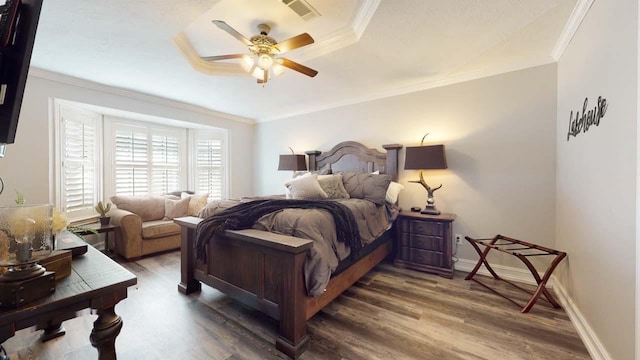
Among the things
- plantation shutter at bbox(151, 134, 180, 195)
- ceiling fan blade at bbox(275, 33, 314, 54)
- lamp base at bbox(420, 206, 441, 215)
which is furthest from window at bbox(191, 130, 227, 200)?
lamp base at bbox(420, 206, 441, 215)

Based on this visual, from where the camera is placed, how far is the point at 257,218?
2.00 m

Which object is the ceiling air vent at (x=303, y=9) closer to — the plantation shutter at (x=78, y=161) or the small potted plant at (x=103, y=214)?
the plantation shutter at (x=78, y=161)

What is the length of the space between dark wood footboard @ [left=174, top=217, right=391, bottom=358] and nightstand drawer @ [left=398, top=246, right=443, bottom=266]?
0.94 meters

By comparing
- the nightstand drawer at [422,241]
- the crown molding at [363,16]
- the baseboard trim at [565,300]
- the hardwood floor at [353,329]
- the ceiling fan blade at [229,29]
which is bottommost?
the hardwood floor at [353,329]

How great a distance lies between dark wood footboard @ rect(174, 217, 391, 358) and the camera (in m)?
1.60

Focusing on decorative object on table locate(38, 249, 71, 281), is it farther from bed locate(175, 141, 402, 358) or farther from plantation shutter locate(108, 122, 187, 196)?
plantation shutter locate(108, 122, 187, 196)

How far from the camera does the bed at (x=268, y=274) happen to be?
5.26 feet

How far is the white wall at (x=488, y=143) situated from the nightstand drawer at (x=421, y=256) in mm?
438

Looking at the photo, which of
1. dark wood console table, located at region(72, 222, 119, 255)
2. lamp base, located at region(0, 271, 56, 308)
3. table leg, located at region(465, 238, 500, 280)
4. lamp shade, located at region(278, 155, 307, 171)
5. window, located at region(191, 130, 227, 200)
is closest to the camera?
lamp base, located at region(0, 271, 56, 308)

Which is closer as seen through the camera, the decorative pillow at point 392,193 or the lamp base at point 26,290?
the lamp base at point 26,290

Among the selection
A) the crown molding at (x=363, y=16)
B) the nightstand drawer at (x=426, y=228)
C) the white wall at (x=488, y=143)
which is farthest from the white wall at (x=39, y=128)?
the nightstand drawer at (x=426, y=228)

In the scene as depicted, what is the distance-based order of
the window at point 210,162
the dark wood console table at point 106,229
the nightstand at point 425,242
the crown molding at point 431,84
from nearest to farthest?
the crown molding at point 431,84 → the nightstand at point 425,242 → the dark wood console table at point 106,229 → the window at point 210,162

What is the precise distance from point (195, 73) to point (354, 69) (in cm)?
192

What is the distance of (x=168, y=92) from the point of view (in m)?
3.61
